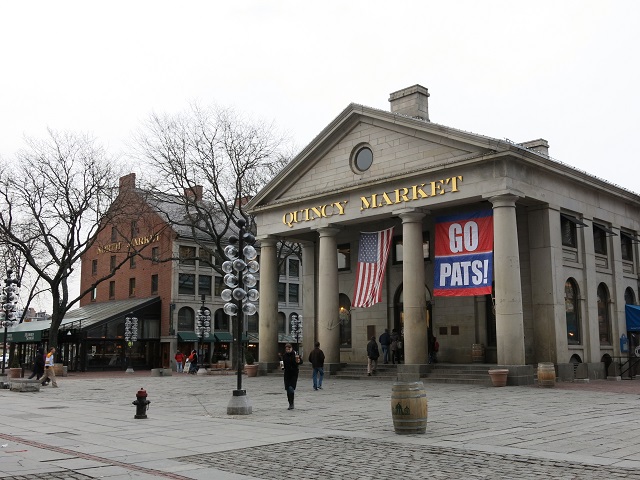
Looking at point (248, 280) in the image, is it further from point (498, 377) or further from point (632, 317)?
point (632, 317)

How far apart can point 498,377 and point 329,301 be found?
414 inches

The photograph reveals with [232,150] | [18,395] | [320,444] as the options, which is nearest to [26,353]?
[232,150]

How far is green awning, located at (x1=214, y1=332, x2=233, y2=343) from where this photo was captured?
6145 centimetres

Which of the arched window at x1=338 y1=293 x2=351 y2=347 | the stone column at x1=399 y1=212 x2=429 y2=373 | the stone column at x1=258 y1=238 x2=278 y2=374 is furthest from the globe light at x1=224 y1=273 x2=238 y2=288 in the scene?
the arched window at x1=338 y1=293 x2=351 y2=347

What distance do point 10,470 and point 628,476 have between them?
858cm

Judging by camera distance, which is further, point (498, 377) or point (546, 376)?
point (498, 377)

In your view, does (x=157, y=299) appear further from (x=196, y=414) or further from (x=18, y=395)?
(x=196, y=414)

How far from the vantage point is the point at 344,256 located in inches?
1492

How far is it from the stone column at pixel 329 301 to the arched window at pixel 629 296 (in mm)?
14882

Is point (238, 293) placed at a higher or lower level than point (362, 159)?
lower

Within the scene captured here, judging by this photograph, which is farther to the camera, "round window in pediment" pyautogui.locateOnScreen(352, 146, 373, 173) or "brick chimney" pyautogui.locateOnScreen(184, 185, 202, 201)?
"brick chimney" pyautogui.locateOnScreen(184, 185, 202, 201)

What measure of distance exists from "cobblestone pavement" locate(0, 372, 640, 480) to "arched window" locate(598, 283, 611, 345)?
10.8 meters

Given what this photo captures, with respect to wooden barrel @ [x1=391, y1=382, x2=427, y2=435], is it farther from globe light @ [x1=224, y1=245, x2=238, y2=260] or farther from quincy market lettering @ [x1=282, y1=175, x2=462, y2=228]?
quincy market lettering @ [x1=282, y1=175, x2=462, y2=228]

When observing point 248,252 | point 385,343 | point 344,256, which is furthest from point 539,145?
point 248,252
